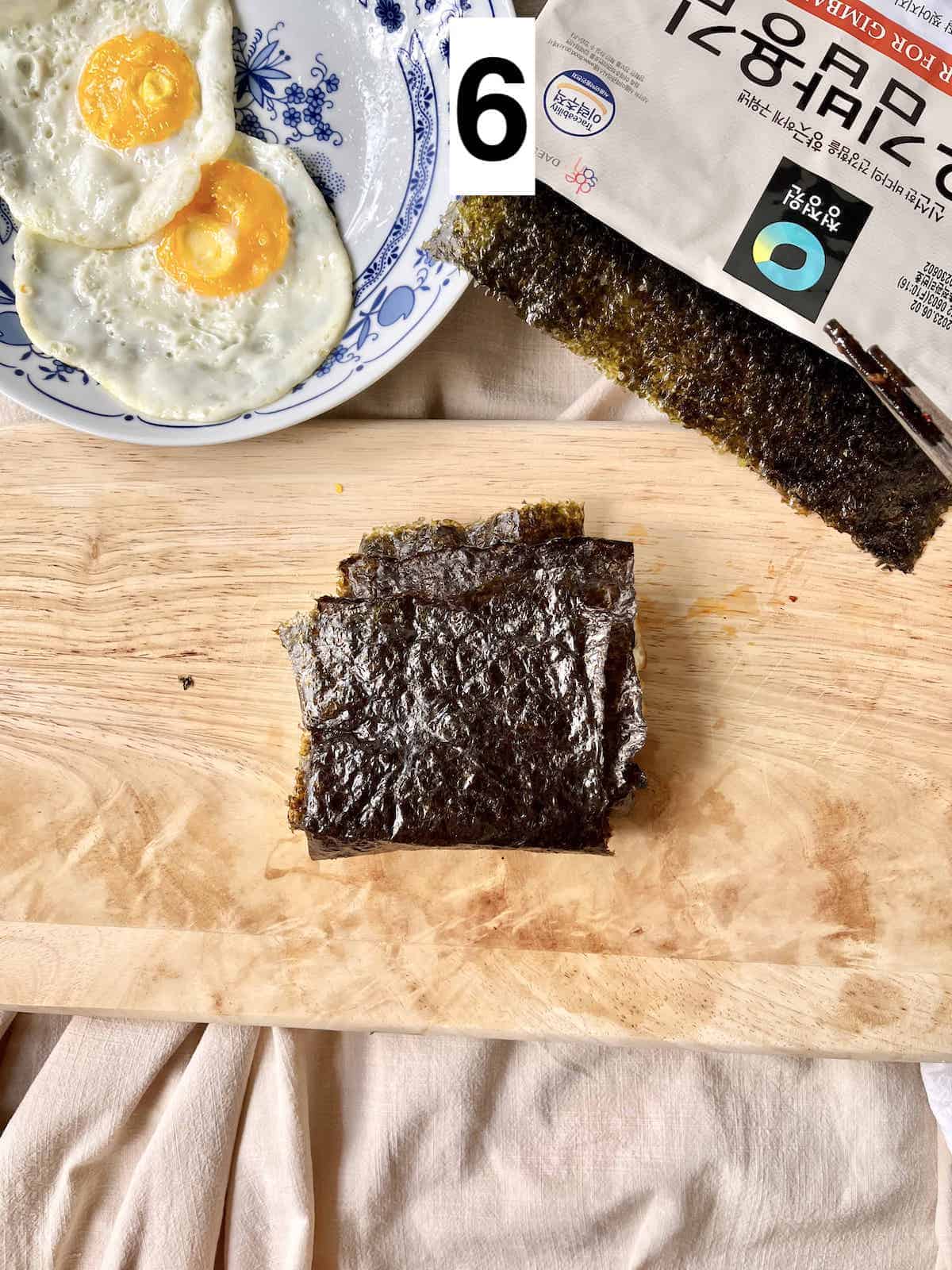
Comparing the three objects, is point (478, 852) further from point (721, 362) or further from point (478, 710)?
point (721, 362)

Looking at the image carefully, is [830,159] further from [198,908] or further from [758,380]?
[198,908]

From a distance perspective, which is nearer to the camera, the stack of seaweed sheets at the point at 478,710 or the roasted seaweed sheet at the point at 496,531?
the stack of seaweed sheets at the point at 478,710

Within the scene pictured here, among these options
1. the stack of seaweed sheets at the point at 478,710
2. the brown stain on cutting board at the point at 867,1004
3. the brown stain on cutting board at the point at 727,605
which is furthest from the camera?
the brown stain on cutting board at the point at 727,605

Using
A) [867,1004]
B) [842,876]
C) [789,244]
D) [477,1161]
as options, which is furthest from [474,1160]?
[789,244]

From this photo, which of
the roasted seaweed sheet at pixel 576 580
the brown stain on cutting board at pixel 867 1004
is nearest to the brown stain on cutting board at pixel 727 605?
the roasted seaweed sheet at pixel 576 580

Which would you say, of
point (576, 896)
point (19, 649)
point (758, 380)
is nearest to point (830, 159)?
point (758, 380)

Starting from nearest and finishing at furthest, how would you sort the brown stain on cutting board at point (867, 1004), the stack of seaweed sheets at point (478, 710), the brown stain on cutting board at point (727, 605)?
the stack of seaweed sheets at point (478, 710) < the brown stain on cutting board at point (867, 1004) < the brown stain on cutting board at point (727, 605)

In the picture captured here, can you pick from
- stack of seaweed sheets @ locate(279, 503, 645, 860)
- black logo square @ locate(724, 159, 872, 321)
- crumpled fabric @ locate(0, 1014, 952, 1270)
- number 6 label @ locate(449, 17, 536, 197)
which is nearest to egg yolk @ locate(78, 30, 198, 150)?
number 6 label @ locate(449, 17, 536, 197)

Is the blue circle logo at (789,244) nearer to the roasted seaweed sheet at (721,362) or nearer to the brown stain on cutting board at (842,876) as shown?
the roasted seaweed sheet at (721,362)
